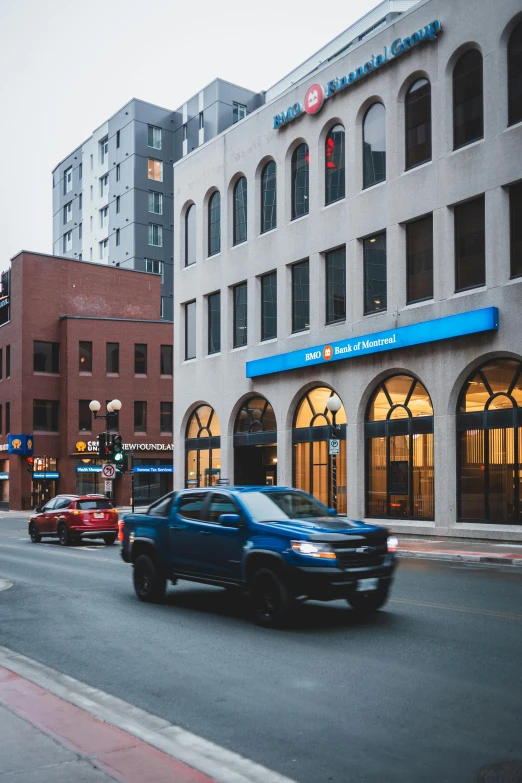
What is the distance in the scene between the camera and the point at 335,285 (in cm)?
2986

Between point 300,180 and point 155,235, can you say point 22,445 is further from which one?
point 300,180

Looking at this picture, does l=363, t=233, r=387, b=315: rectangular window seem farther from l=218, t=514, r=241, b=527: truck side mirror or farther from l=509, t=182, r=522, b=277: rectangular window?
l=218, t=514, r=241, b=527: truck side mirror

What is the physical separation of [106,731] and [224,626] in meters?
4.72

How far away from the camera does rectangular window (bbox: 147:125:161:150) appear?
2899 inches

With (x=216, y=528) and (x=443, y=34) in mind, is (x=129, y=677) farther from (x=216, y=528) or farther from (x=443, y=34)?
(x=443, y=34)

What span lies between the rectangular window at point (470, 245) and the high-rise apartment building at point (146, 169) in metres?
48.7

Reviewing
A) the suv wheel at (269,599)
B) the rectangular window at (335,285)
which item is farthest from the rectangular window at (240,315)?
the suv wheel at (269,599)

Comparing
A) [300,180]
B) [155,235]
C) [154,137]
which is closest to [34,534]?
[300,180]

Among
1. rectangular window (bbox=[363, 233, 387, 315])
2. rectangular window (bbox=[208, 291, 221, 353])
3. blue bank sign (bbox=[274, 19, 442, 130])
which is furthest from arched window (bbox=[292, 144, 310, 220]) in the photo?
rectangular window (bbox=[208, 291, 221, 353])

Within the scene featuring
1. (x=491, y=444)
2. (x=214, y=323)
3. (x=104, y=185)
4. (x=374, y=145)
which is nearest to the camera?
(x=491, y=444)

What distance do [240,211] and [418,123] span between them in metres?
10.4

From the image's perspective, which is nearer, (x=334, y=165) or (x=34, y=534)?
(x=34, y=534)

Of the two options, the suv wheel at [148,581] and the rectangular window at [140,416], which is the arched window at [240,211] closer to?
the suv wheel at [148,581]

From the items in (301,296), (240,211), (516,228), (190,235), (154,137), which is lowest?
(301,296)
